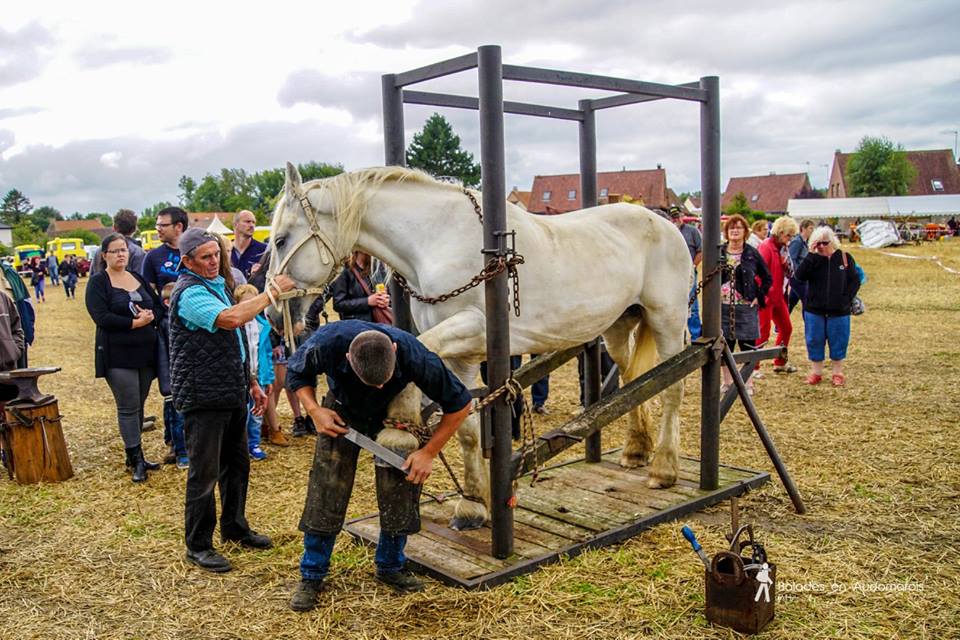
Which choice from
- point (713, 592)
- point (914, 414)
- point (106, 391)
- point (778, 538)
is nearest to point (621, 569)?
point (713, 592)

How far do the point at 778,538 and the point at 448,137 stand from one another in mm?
58328

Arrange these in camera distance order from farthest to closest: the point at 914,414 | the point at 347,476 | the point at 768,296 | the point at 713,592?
the point at 768,296 < the point at 914,414 < the point at 347,476 < the point at 713,592

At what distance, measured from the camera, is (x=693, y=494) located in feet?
17.4

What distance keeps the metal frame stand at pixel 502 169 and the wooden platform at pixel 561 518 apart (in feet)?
0.55

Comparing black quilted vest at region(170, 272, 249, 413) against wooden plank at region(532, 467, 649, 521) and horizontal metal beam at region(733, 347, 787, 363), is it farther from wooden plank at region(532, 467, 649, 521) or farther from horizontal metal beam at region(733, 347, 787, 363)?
horizontal metal beam at region(733, 347, 787, 363)

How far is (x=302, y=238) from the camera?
444 centimetres

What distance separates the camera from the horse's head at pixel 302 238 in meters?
4.42

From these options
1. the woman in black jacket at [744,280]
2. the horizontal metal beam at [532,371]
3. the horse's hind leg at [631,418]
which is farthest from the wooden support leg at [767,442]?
the woman in black jacket at [744,280]

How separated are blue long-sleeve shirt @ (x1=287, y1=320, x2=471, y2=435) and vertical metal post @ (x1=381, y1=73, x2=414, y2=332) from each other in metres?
1.18

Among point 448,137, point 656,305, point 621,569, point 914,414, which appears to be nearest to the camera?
point 621,569

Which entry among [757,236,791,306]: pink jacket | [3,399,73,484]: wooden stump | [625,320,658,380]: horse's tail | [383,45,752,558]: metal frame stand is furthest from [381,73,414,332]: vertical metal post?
[757,236,791,306]: pink jacket

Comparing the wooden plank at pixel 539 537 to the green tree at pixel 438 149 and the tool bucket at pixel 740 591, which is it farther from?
the green tree at pixel 438 149

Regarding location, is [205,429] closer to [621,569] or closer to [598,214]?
[621,569]

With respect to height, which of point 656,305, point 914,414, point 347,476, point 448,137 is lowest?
point 914,414
